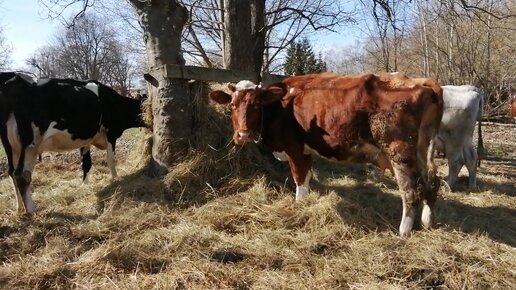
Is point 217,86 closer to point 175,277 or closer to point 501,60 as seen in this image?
point 175,277

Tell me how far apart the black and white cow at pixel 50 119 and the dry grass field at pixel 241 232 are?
663mm

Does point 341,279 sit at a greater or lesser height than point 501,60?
Answer: lesser

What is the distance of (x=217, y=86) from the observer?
24.5ft

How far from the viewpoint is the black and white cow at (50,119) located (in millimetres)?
6207

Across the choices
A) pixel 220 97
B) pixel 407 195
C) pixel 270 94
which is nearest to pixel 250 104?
pixel 270 94

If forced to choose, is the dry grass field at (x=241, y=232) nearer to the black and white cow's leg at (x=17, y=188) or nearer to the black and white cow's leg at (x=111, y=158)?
the black and white cow's leg at (x=17, y=188)

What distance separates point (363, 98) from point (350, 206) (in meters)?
1.38

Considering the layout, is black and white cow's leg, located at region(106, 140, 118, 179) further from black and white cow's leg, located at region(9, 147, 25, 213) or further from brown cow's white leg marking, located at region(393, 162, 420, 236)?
brown cow's white leg marking, located at region(393, 162, 420, 236)

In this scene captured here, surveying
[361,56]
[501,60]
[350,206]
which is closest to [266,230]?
[350,206]

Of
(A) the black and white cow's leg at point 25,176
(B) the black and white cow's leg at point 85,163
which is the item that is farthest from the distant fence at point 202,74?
(B) the black and white cow's leg at point 85,163

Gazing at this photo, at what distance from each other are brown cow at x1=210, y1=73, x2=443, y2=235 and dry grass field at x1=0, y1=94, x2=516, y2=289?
1.89 feet

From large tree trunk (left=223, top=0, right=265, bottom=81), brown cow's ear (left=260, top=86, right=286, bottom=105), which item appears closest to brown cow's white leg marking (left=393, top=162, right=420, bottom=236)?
brown cow's ear (left=260, top=86, right=286, bottom=105)

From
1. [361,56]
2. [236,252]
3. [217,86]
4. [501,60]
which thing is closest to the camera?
[236,252]

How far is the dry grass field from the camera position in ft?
13.4
